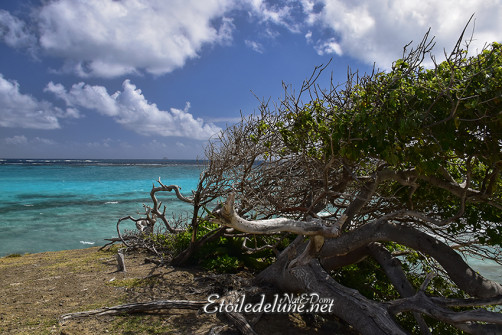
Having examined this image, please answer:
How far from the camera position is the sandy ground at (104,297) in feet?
16.0

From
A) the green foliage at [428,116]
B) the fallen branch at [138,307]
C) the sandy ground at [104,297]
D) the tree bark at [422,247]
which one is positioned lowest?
the sandy ground at [104,297]

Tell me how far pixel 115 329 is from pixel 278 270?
263 centimetres

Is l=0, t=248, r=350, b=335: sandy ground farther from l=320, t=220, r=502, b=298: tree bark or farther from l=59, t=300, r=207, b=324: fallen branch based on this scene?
l=320, t=220, r=502, b=298: tree bark

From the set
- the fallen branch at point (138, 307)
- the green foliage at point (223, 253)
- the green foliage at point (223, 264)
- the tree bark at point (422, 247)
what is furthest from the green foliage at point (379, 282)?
the fallen branch at point (138, 307)

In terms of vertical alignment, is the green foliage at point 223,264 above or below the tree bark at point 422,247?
below

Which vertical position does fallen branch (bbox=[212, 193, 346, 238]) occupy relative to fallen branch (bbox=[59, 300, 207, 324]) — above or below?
above

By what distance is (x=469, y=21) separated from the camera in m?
3.51

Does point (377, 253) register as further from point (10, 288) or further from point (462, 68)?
point (10, 288)

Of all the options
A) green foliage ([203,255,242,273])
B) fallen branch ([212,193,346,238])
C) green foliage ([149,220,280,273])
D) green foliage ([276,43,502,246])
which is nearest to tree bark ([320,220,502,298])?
green foliage ([276,43,502,246])

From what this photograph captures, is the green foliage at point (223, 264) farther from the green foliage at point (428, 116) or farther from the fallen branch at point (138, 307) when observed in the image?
the green foliage at point (428, 116)

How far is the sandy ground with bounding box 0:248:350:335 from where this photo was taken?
193 inches

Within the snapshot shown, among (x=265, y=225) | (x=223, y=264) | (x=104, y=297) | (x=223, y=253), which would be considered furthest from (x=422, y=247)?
(x=104, y=297)

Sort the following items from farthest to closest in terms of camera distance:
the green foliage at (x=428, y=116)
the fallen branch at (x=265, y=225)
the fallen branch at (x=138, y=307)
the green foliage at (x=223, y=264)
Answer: the green foliage at (x=223, y=264), the fallen branch at (x=138, y=307), the green foliage at (x=428, y=116), the fallen branch at (x=265, y=225)

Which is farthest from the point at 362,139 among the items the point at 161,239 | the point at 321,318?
the point at 161,239
